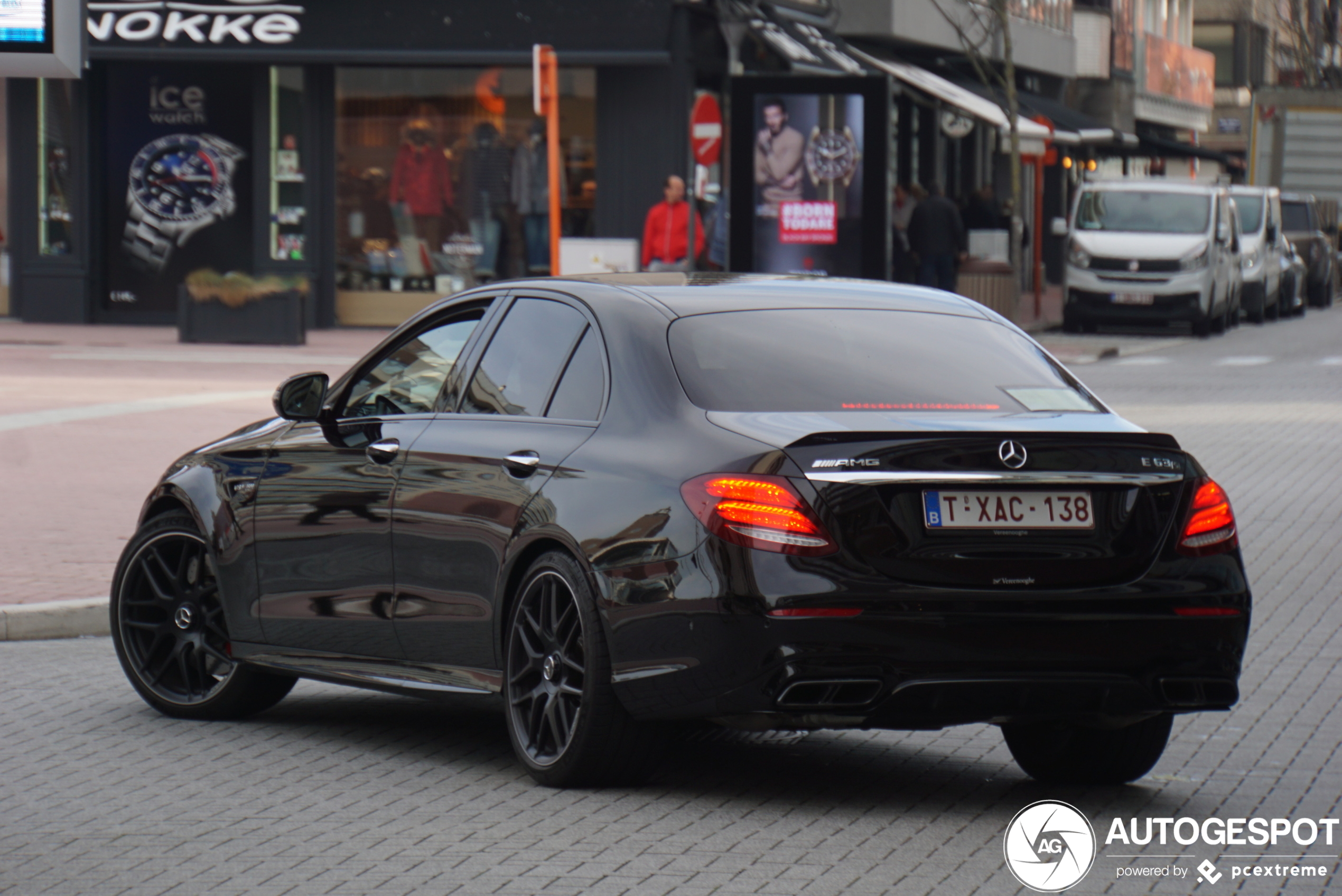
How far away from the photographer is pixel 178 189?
30.0 meters

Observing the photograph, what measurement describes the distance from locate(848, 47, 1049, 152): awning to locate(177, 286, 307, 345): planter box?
11.5 meters

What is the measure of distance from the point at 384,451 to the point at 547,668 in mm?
1017

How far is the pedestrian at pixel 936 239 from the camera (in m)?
30.7

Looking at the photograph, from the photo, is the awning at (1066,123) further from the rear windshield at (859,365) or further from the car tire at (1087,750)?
the car tire at (1087,750)

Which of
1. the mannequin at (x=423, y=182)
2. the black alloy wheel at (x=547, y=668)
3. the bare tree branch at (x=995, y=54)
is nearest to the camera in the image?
the black alloy wheel at (x=547, y=668)

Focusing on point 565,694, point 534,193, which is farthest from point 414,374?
point 534,193

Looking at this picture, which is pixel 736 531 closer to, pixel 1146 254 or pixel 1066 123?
pixel 1146 254

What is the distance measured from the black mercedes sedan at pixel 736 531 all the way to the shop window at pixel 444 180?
888 inches

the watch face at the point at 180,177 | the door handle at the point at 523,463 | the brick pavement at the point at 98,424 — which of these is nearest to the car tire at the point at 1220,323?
the brick pavement at the point at 98,424

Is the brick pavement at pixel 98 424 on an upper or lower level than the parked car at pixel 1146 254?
lower

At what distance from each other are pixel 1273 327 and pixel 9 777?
32.3 m

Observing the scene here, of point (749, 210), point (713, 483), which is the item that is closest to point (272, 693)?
point (713, 483)

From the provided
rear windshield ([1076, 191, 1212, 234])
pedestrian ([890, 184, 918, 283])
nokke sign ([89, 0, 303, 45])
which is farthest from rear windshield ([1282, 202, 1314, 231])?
nokke sign ([89, 0, 303, 45])

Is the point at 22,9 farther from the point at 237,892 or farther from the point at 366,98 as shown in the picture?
the point at 366,98
